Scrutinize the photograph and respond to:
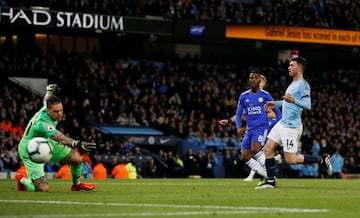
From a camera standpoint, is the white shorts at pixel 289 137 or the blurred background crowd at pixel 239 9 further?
the blurred background crowd at pixel 239 9

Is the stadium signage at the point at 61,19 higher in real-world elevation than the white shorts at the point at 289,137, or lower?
higher

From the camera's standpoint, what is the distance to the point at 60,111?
13.3m

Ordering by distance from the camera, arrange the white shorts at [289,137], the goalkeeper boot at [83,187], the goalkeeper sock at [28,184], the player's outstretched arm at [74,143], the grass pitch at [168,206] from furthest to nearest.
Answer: the white shorts at [289,137], the goalkeeper boot at [83,187], the goalkeeper sock at [28,184], the player's outstretched arm at [74,143], the grass pitch at [168,206]

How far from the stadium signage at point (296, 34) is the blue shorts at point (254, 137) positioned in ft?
74.4

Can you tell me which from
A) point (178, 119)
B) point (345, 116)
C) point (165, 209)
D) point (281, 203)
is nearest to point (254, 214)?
point (165, 209)

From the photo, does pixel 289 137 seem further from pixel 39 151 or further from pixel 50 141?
pixel 39 151

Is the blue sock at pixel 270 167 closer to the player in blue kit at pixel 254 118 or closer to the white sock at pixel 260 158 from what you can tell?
the player in blue kit at pixel 254 118

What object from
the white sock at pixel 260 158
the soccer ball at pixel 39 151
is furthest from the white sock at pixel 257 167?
the soccer ball at pixel 39 151

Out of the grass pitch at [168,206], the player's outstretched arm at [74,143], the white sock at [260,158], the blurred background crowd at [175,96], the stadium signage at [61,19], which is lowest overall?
the grass pitch at [168,206]

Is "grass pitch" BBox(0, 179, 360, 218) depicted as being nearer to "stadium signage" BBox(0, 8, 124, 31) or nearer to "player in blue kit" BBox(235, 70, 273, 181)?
"player in blue kit" BBox(235, 70, 273, 181)

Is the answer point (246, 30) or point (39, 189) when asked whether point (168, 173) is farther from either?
point (39, 189)

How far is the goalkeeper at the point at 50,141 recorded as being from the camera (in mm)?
13195

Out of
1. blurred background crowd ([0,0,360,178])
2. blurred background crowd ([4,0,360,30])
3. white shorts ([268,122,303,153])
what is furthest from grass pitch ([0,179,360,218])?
blurred background crowd ([4,0,360,30])

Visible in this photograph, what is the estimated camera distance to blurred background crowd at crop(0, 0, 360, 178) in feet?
104
